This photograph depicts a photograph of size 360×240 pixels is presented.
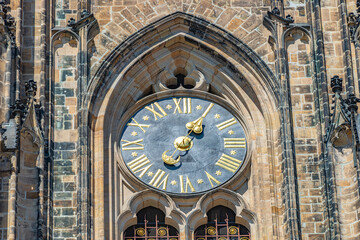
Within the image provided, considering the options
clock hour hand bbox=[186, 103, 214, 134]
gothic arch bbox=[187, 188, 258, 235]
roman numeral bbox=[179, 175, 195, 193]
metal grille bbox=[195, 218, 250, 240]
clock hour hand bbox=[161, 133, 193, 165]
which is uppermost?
clock hour hand bbox=[186, 103, 214, 134]

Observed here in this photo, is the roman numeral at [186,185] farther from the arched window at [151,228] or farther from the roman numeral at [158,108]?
the roman numeral at [158,108]

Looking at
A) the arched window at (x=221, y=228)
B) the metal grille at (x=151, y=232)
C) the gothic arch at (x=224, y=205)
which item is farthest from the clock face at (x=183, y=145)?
the metal grille at (x=151, y=232)

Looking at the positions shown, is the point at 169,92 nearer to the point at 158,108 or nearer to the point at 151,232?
the point at 158,108

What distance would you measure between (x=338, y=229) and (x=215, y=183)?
2333 mm

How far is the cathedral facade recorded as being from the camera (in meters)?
25.2

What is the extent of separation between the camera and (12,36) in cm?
2616

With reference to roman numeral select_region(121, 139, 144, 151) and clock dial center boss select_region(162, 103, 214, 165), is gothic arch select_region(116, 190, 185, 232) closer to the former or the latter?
clock dial center boss select_region(162, 103, 214, 165)

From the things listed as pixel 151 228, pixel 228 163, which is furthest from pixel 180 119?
pixel 151 228

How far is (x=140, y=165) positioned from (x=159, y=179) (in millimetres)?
405

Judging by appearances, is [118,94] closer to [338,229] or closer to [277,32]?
[277,32]

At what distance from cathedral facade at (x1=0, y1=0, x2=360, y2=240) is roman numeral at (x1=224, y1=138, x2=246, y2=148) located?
23mm

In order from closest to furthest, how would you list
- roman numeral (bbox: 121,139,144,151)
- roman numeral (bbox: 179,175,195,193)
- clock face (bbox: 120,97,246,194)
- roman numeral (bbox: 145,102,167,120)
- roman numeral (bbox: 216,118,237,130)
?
roman numeral (bbox: 179,175,195,193), clock face (bbox: 120,97,246,194), roman numeral (bbox: 121,139,144,151), roman numeral (bbox: 216,118,237,130), roman numeral (bbox: 145,102,167,120)

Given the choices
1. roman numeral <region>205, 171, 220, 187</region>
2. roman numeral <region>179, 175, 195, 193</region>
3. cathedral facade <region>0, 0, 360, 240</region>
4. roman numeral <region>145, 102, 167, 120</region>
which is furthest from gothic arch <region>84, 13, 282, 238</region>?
roman numeral <region>179, 175, 195, 193</region>

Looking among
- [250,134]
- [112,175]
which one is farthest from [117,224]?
[250,134]
